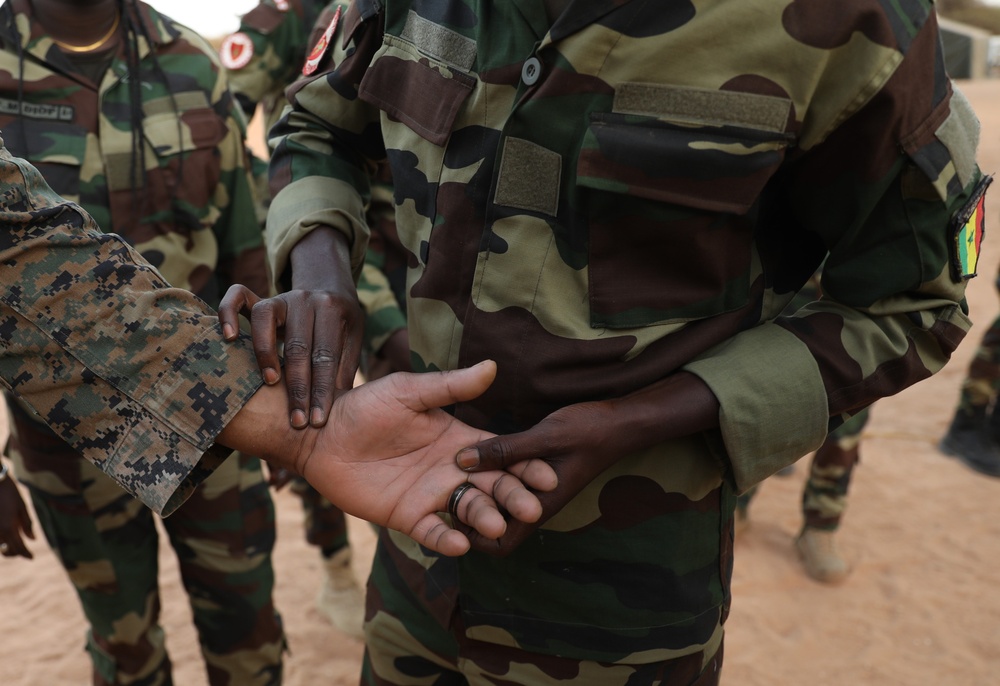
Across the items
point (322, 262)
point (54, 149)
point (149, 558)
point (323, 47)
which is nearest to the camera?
point (322, 262)

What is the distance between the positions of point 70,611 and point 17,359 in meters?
2.75

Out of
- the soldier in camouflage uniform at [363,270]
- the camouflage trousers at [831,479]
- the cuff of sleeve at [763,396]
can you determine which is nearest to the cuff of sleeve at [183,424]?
the cuff of sleeve at [763,396]

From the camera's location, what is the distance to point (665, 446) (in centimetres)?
135

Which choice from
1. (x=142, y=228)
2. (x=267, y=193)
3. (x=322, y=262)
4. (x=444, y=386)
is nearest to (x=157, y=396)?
(x=322, y=262)

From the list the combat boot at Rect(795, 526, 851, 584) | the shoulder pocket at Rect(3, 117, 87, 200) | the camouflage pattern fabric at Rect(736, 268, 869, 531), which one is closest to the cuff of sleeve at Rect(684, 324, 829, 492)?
the shoulder pocket at Rect(3, 117, 87, 200)

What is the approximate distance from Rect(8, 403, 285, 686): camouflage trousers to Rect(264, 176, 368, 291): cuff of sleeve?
106 centimetres

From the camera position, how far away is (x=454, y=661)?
4.90ft

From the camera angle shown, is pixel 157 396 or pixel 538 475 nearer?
pixel 538 475

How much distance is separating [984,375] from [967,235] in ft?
13.3

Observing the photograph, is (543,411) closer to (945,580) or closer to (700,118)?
(700,118)

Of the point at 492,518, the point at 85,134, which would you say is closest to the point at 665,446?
the point at 492,518

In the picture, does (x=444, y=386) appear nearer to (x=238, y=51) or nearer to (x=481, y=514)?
(x=481, y=514)

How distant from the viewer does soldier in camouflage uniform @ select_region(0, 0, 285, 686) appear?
2297 millimetres

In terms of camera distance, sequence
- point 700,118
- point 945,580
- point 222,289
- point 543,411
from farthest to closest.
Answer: point 945,580
point 222,289
point 543,411
point 700,118
